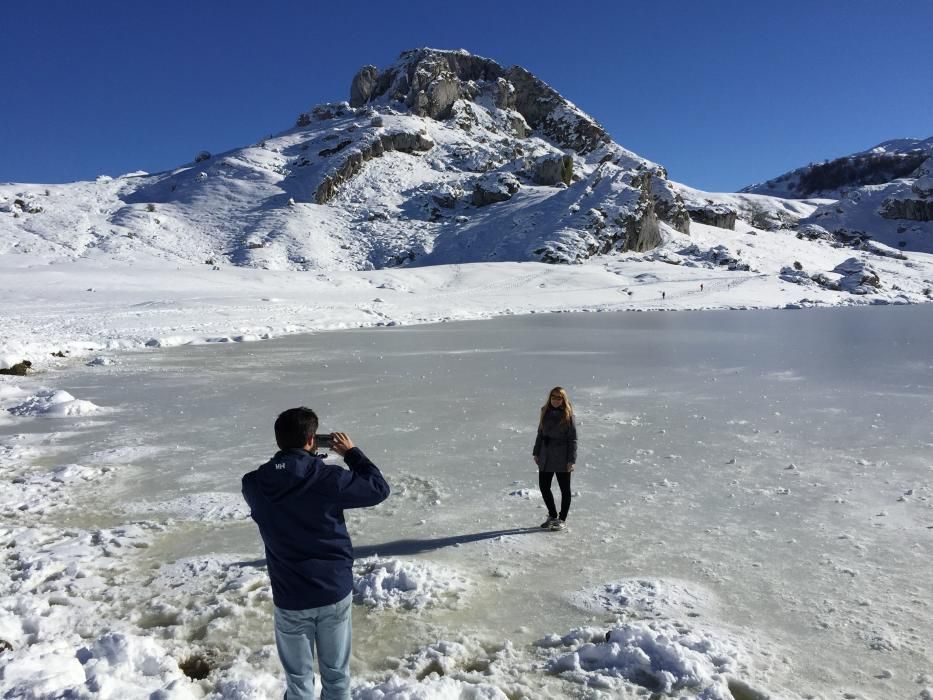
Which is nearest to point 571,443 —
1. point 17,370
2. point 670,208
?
point 17,370

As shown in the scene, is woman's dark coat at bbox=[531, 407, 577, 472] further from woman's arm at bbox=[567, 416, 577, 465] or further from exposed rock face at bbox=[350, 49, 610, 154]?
exposed rock face at bbox=[350, 49, 610, 154]

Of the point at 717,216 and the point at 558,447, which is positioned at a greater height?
the point at 717,216

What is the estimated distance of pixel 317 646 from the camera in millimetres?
3043

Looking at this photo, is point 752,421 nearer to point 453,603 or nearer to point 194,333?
point 453,603

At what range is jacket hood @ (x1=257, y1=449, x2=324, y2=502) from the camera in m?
2.79

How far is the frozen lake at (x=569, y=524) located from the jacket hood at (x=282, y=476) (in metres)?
1.70

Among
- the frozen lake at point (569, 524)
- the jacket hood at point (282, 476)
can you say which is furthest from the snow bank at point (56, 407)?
the jacket hood at point (282, 476)

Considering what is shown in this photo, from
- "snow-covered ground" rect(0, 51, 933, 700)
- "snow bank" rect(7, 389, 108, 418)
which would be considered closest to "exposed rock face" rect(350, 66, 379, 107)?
"snow-covered ground" rect(0, 51, 933, 700)

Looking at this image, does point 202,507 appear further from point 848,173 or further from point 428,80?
point 848,173

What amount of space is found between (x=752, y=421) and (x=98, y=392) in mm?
13654

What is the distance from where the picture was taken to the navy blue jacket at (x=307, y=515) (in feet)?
9.21

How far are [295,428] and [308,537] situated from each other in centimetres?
52

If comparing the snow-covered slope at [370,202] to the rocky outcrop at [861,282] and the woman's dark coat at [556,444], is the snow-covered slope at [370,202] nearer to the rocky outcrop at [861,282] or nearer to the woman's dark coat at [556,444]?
the rocky outcrop at [861,282]

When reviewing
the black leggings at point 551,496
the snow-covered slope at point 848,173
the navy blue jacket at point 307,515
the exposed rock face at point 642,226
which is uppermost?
the snow-covered slope at point 848,173
